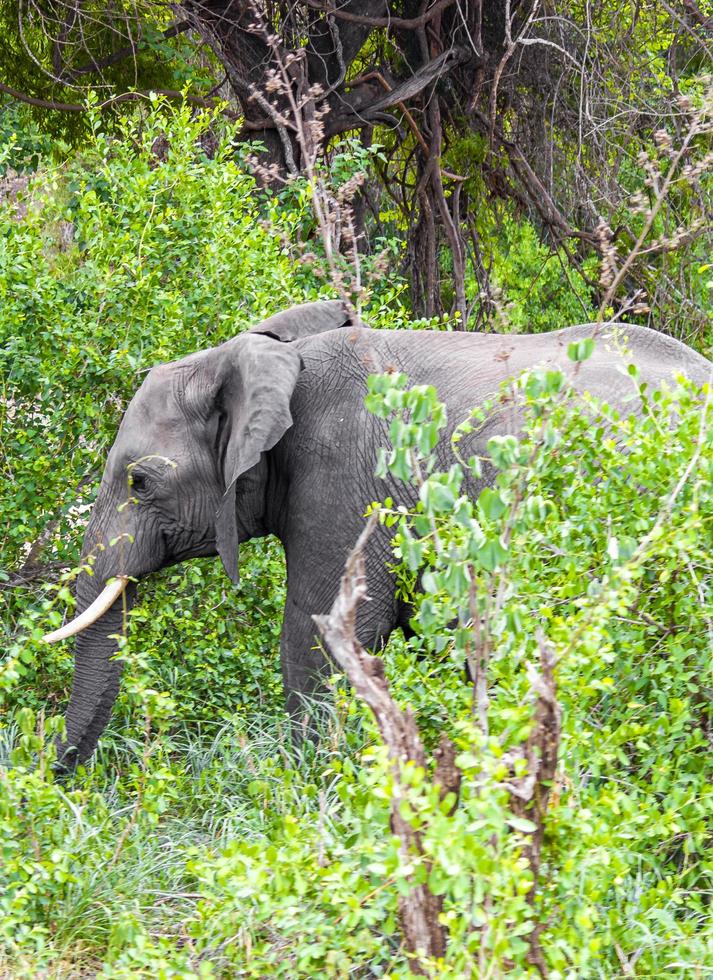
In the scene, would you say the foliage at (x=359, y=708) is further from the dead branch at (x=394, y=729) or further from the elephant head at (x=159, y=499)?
the elephant head at (x=159, y=499)

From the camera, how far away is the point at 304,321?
5238 mm

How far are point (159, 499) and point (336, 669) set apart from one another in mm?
883

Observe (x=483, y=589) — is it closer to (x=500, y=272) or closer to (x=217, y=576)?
(x=217, y=576)

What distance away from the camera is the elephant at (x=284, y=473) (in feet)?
16.0

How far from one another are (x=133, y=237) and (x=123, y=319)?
0.35m

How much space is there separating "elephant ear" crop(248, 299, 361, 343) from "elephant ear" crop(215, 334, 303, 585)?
141 mm

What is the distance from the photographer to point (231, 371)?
494 cm

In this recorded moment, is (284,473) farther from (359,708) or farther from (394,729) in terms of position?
(394,729)

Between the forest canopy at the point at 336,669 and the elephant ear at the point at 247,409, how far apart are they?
0.37 m

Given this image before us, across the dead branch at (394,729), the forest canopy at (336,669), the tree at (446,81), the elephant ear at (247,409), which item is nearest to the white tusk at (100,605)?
the forest canopy at (336,669)

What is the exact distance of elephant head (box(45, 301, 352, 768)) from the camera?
491 centimetres

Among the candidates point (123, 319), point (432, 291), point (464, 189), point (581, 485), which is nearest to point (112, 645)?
point (123, 319)

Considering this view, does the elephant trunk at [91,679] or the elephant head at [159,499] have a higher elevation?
the elephant head at [159,499]

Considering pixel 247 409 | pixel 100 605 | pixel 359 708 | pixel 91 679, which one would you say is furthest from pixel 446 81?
pixel 359 708
